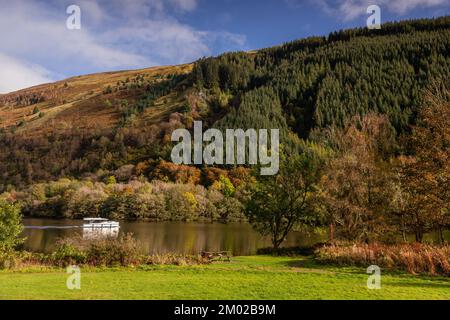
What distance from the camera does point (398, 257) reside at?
76.9 feet

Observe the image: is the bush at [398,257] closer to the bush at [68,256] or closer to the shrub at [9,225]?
the bush at [68,256]

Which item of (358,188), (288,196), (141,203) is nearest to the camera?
(358,188)

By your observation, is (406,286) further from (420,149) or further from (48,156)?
(48,156)

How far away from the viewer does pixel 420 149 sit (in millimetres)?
28188

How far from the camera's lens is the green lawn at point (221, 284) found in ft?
48.4

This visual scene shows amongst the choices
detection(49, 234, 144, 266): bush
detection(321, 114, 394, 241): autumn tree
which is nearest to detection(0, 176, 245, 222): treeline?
detection(321, 114, 394, 241): autumn tree

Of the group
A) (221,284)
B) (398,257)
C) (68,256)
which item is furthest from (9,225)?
(398,257)

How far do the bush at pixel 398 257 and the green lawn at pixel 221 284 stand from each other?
5.43ft

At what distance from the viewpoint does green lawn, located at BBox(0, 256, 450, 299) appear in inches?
581

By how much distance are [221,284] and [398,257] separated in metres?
11.6

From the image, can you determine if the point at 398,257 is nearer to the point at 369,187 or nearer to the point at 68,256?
the point at 369,187

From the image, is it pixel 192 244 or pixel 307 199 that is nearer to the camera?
pixel 307 199
